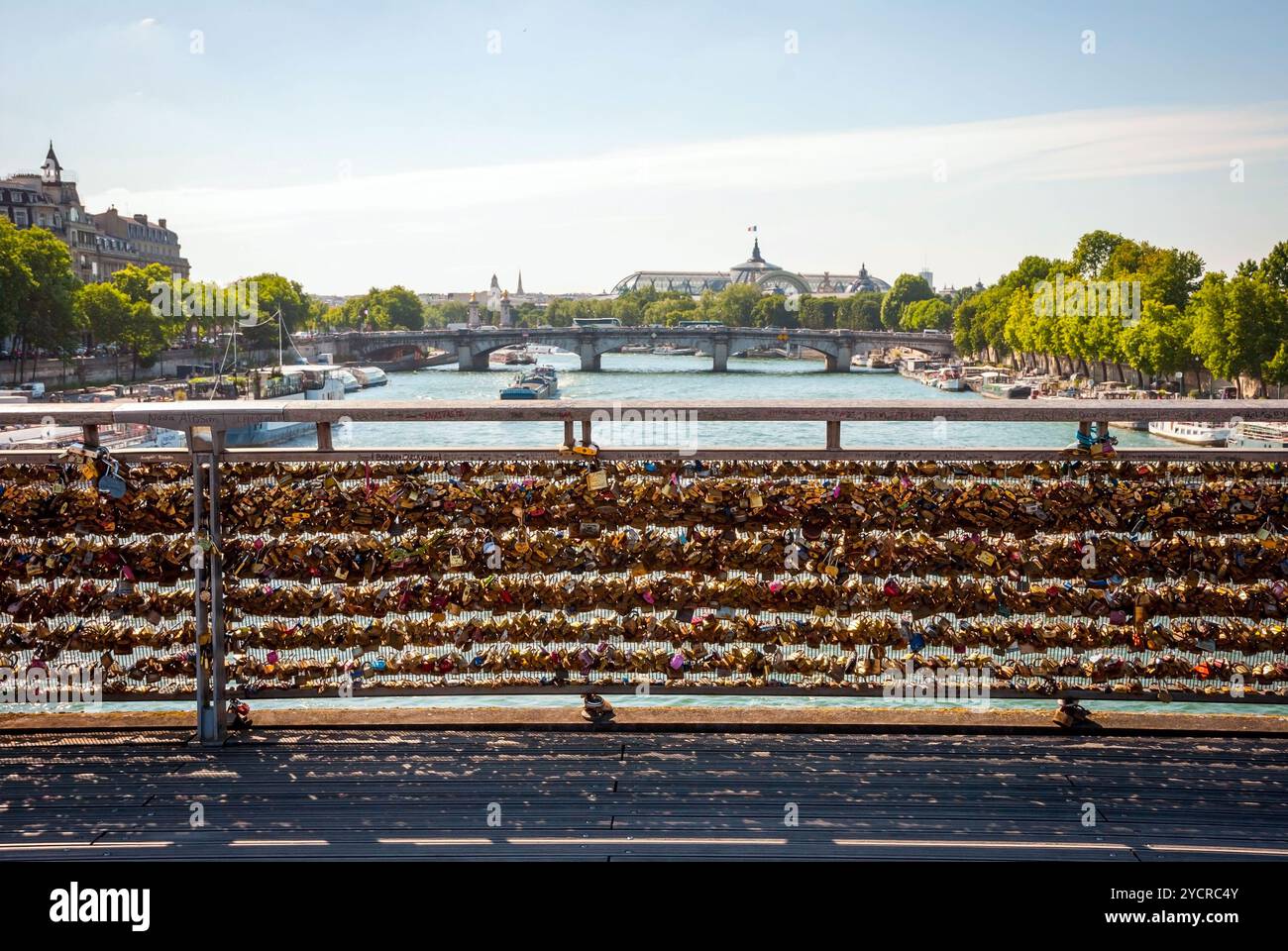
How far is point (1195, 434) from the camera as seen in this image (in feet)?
116

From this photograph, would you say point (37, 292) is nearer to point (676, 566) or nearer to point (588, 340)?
point (588, 340)

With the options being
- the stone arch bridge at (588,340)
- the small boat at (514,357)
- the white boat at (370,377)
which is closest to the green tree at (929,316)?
the stone arch bridge at (588,340)

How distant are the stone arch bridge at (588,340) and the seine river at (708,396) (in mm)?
1866

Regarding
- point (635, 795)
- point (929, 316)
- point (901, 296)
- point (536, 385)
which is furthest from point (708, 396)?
point (901, 296)

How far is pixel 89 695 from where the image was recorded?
4.83 meters

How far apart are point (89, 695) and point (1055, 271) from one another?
7599 centimetres

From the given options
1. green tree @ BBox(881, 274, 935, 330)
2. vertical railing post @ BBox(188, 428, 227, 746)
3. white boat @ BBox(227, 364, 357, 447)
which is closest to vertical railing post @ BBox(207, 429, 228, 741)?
vertical railing post @ BBox(188, 428, 227, 746)

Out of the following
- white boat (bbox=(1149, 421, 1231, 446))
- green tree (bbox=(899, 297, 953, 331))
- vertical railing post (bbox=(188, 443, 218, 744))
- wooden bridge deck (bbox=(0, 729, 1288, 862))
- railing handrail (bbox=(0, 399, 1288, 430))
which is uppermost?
green tree (bbox=(899, 297, 953, 331))

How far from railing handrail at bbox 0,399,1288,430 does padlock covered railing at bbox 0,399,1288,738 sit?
1.7 inches

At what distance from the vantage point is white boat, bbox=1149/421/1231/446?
33250 mm

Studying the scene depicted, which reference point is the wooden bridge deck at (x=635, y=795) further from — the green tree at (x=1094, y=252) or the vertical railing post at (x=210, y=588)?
the green tree at (x=1094, y=252)

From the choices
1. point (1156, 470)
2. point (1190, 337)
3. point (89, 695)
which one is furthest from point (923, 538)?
point (1190, 337)

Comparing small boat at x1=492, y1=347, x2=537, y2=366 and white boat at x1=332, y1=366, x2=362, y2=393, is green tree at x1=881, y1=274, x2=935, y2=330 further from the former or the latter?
white boat at x1=332, y1=366, x2=362, y2=393

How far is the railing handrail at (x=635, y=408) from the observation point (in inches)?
174
